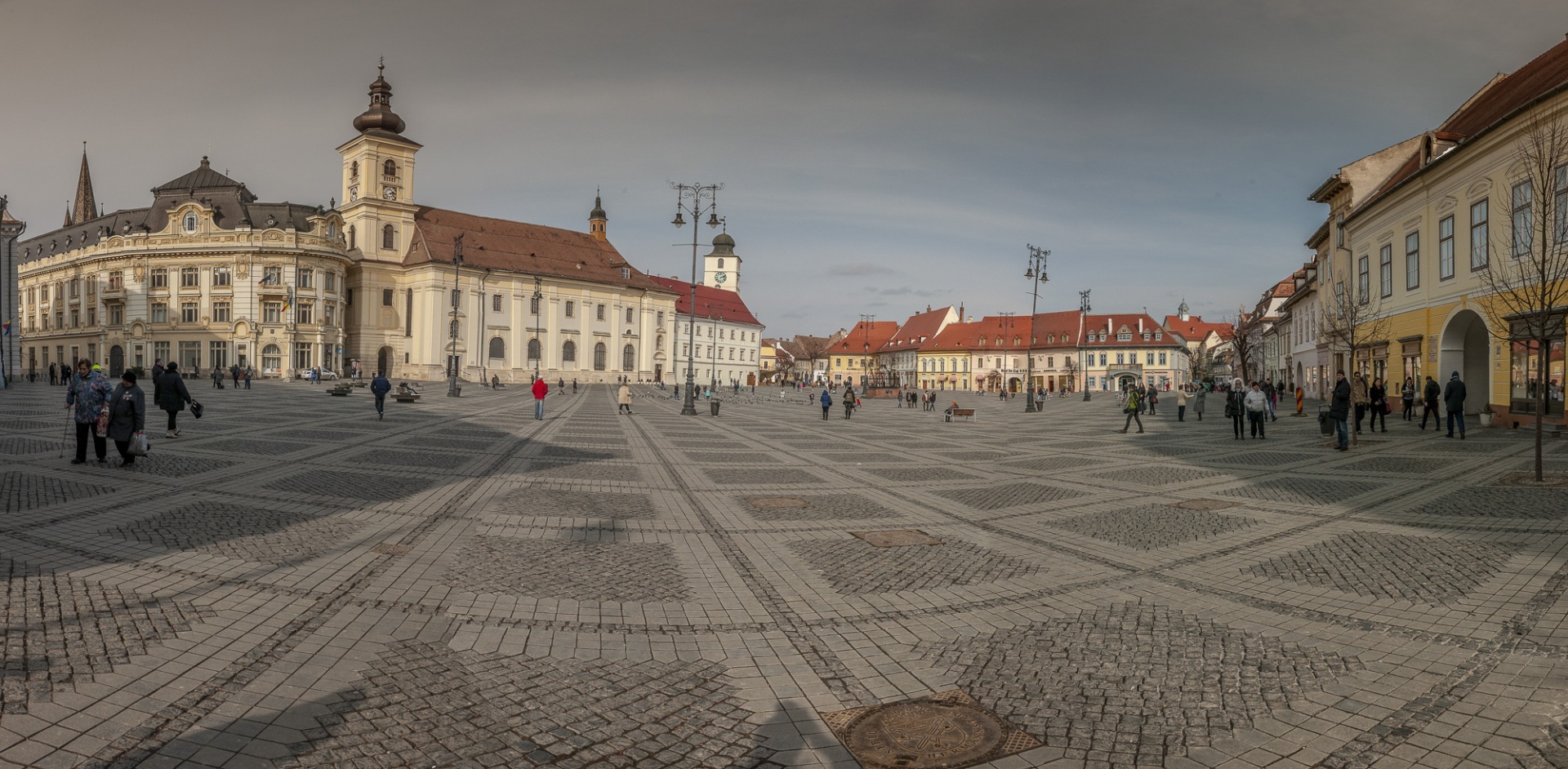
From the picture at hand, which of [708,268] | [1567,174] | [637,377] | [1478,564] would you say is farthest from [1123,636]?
[708,268]

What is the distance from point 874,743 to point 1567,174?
24.0m

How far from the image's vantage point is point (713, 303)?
392 ft

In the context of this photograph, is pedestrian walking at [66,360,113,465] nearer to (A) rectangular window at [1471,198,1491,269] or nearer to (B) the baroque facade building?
(A) rectangular window at [1471,198,1491,269]

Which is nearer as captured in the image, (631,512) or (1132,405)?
(631,512)

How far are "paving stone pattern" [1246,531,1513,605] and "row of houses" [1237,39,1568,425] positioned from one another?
5590 mm

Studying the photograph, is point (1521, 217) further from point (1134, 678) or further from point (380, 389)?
point (380, 389)

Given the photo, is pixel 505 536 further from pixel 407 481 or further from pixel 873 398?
pixel 873 398

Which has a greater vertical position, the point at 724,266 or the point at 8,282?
the point at 724,266

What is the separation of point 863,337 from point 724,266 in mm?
27690

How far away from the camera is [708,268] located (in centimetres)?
13362

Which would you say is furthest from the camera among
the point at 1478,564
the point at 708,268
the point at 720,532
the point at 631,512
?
the point at 708,268

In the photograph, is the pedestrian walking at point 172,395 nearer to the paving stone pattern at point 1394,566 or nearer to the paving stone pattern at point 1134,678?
the paving stone pattern at point 1134,678

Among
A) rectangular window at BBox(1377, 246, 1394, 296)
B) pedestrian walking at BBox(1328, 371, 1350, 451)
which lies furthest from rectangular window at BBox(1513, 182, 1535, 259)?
rectangular window at BBox(1377, 246, 1394, 296)

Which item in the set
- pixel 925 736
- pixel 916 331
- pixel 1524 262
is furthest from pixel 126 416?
pixel 916 331
